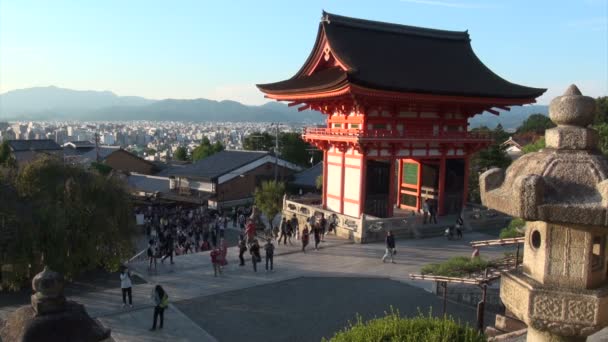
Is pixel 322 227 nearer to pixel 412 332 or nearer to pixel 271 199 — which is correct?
pixel 271 199

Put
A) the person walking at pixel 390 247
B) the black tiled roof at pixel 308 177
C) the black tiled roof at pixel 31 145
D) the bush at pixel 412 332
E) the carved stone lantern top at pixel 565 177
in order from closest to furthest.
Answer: the carved stone lantern top at pixel 565 177 < the bush at pixel 412 332 < the person walking at pixel 390 247 < the black tiled roof at pixel 308 177 < the black tiled roof at pixel 31 145

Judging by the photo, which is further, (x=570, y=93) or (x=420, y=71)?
(x=420, y=71)

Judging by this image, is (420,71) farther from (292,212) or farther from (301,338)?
(301,338)

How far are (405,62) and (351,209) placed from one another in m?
8.86

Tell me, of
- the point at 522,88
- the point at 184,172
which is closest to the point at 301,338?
the point at 522,88

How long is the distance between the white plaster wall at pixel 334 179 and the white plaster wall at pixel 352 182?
52 centimetres

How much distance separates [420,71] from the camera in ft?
82.8

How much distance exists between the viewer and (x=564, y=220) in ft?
15.0

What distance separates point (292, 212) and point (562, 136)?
884 inches

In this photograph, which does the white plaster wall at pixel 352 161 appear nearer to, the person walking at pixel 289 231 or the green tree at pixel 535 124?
the person walking at pixel 289 231

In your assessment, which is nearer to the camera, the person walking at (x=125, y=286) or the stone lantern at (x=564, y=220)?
the stone lantern at (x=564, y=220)

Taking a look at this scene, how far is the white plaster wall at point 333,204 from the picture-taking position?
25250 millimetres

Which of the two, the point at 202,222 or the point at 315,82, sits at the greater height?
the point at 315,82

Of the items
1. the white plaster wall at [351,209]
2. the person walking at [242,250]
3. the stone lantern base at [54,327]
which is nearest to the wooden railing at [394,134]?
the white plaster wall at [351,209]
